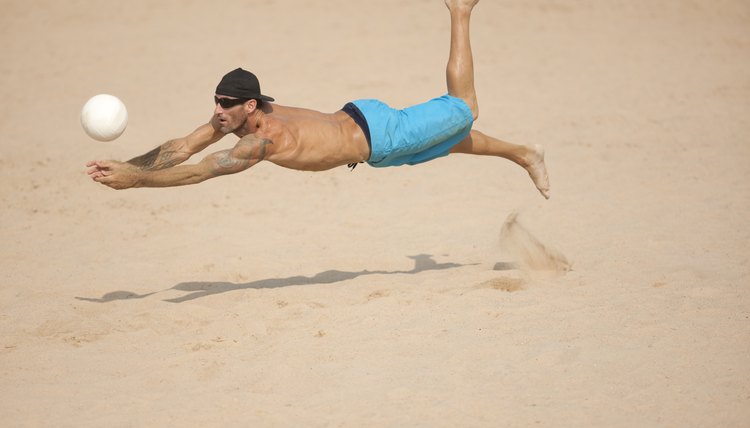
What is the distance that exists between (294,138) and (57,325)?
247 centimetres

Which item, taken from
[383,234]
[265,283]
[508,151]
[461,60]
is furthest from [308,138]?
[383,234]

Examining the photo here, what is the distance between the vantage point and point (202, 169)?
6.56 m

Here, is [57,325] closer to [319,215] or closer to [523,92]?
[319,215]

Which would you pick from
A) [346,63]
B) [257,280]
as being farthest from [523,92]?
[257,280]

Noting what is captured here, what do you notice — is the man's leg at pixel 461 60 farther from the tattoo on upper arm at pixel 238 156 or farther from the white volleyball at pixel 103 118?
the white volleyball at pixel 103 118

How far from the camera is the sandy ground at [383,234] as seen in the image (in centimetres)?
588

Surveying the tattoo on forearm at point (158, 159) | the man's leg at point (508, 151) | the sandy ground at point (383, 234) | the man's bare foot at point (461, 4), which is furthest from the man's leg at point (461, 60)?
the tattoo on forearm at point (158, 159)

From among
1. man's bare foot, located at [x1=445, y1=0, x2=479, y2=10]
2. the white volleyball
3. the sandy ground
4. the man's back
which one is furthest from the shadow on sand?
man's bare foot, located at [x1=445, y1=0, x2=479, y2=10]

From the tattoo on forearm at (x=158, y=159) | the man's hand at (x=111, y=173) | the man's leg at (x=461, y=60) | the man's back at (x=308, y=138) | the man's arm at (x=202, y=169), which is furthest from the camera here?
the man's leg at (x=461, y=60)

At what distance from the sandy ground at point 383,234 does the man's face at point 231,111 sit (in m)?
1.60

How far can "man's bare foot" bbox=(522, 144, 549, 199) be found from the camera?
325 inches

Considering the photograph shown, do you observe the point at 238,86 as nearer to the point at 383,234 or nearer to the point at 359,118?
the point at 359,118

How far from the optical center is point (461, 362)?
6188 millimetres

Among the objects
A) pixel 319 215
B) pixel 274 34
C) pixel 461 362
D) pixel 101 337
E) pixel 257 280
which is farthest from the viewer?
pixel 274 34
